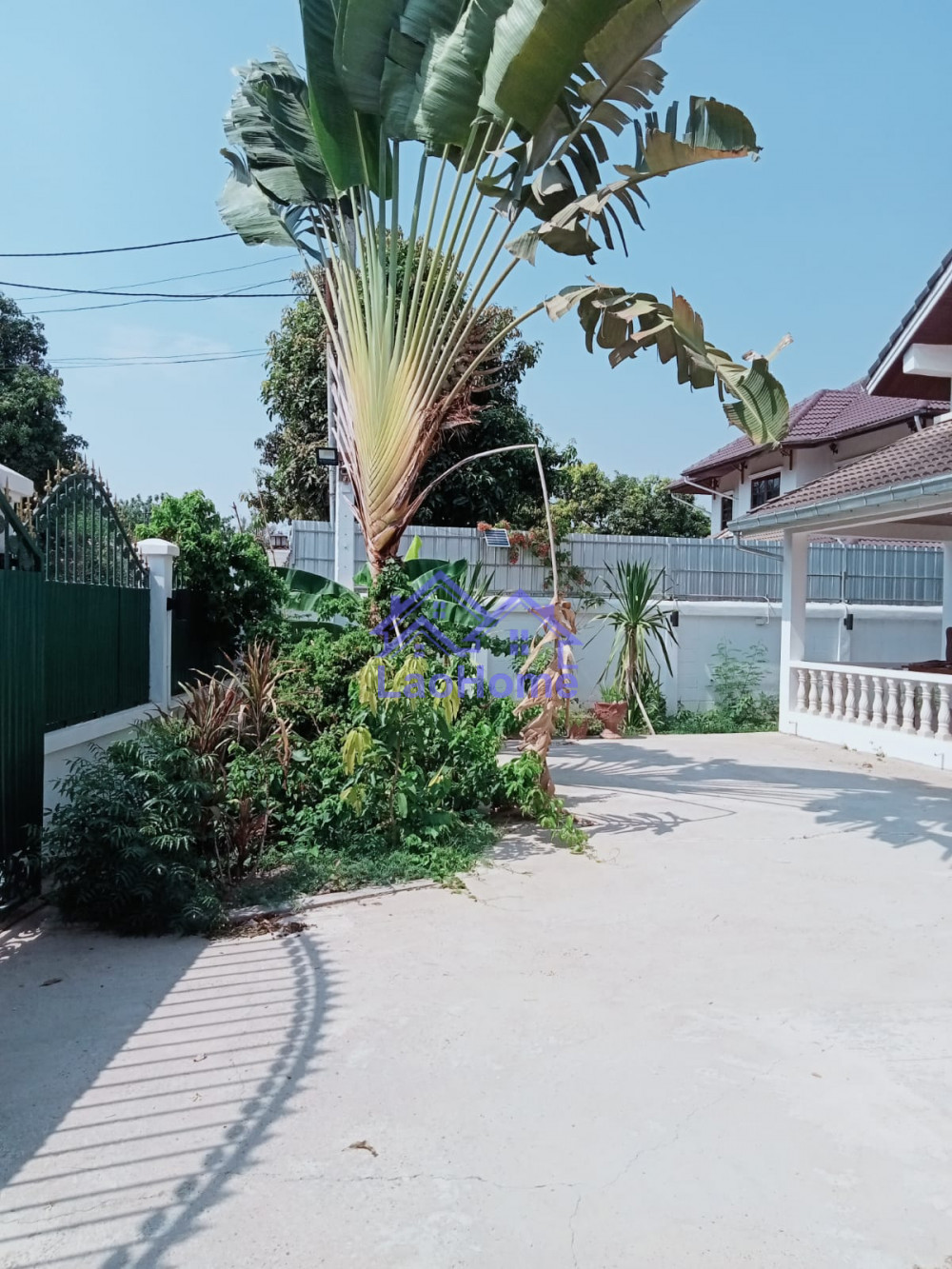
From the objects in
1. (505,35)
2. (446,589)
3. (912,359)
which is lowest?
(446,589)

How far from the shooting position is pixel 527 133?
714cm

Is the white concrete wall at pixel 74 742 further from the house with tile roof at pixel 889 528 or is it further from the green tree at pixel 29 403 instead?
the green tree at pixel 29 403

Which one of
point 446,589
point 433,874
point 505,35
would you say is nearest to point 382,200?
point 505,35

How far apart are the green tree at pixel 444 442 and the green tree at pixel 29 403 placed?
8754 millimetres

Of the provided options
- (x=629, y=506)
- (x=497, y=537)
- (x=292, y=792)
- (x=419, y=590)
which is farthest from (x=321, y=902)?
(x=629, y=506)

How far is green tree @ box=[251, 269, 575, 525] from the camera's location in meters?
16.5

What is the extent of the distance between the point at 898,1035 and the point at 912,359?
1037cm

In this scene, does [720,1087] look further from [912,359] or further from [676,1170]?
[912,359]

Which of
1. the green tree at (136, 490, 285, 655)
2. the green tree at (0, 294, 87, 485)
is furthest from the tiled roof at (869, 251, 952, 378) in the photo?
the green tree at (0, 294, 87, 485)

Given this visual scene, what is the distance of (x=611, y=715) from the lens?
486 inches

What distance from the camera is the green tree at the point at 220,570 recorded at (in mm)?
8523

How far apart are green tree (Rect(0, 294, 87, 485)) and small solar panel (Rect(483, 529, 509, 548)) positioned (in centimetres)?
1540

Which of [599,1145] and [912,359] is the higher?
[912,359]

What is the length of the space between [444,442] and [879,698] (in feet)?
26.9
